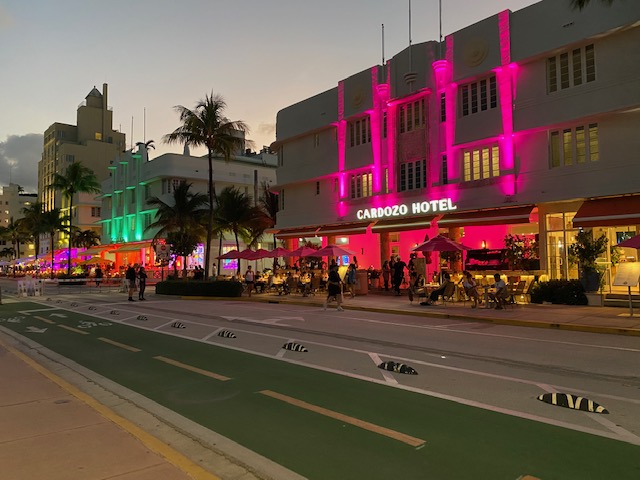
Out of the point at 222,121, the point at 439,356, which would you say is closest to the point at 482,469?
the point at 439,356

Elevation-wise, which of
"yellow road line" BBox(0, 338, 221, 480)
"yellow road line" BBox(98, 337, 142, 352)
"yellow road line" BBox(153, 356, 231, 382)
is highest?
"yellow road line" BBox(0, 338, 221, 480)

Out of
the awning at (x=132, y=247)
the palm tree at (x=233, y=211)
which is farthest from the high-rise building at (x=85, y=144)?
the palm tree at (x=233, y=211)

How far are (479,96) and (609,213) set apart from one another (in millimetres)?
8607

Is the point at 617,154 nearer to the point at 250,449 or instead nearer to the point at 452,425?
the point at 452,425

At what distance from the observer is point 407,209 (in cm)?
2611

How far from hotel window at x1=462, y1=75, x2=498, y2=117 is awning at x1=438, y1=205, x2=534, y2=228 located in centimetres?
488

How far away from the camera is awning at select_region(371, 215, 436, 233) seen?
2463 centimetres

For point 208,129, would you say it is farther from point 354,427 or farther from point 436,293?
point 354,427

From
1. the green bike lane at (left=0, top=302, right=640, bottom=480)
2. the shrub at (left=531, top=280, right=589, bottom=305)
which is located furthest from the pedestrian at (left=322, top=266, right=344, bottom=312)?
the green bike lane at (left=0, top=302, right=640, bottom=480)

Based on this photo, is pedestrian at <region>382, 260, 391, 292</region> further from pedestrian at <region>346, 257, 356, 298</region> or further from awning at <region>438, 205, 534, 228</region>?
awning at <region>438, 205, 534, 228</region>

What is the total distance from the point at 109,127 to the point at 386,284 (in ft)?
341

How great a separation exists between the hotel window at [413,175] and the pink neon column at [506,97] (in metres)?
4.63

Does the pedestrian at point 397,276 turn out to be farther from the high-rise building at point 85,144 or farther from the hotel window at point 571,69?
the high-rise building at point 85,144

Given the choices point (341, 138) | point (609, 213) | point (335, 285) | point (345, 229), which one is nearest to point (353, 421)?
point (335, 285)
